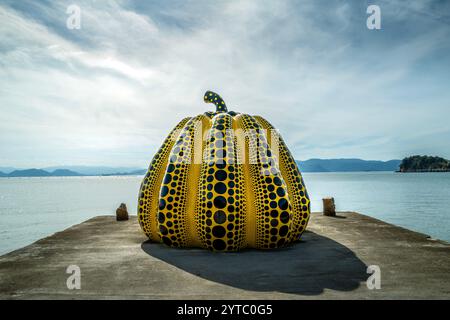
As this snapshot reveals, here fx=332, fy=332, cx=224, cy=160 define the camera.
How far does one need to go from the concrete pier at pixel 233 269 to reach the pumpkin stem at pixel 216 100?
435 cm

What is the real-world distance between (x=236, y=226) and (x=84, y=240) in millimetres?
4350

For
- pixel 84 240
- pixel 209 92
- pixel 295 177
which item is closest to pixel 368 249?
pixel 295 177

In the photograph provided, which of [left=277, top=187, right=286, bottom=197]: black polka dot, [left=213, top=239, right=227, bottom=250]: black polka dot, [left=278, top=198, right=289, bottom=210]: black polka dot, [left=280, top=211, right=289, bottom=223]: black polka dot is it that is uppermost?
[left=277, top=187, right=286, bottom=197]: black polka dot

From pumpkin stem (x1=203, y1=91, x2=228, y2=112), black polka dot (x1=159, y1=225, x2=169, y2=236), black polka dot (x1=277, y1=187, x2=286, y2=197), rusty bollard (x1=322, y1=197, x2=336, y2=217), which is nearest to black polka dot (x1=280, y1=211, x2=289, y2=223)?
black polka dot (x1=277, y1=187, x2=286, y2=197)

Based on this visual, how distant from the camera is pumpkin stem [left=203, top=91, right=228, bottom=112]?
998 centimetres

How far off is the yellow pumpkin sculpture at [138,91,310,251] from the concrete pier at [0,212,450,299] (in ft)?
1.24

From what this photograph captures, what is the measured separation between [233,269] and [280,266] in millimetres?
877

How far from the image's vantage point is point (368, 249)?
7.42m

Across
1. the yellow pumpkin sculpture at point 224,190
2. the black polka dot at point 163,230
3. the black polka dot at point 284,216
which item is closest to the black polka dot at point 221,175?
the yellow pumpkin sculpture at point 224,190

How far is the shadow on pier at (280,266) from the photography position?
515cm

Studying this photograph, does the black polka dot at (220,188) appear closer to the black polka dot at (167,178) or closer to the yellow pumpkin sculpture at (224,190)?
the yellow pumpkin sculpture at (224,190)

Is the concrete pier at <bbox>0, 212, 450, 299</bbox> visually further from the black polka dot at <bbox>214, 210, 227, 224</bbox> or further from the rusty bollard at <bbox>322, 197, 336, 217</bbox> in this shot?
the rusty bollard at <bbox>322, 197, 336, 217</bbox>

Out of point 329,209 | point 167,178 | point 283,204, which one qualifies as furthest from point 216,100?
point 329,209

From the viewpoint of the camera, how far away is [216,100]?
32.9ft
